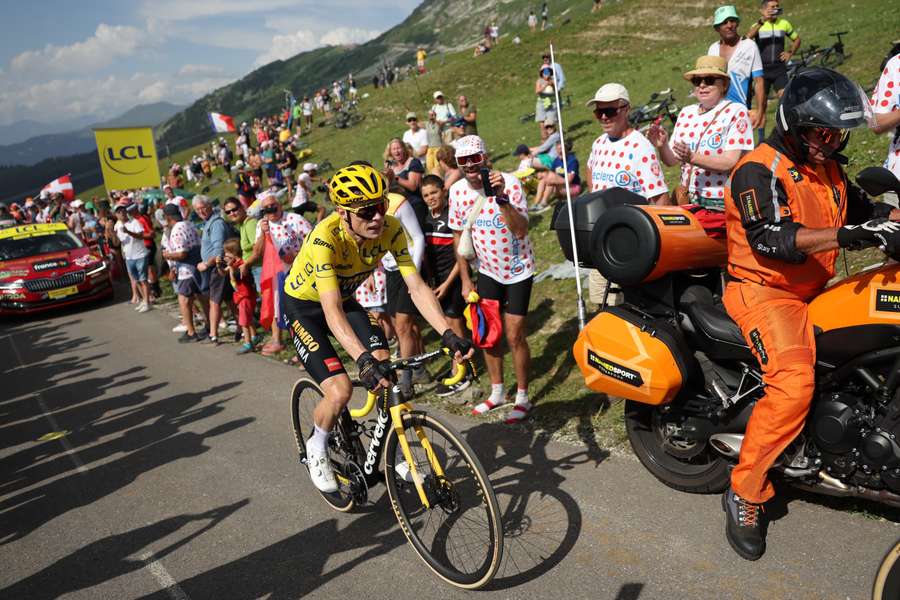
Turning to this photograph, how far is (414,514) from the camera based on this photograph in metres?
3.98

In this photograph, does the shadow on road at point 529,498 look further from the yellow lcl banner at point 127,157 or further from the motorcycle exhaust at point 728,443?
the yellow lcl banner at point 127,157

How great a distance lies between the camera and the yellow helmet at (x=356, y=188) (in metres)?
3.95

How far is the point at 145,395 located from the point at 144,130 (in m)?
11.8

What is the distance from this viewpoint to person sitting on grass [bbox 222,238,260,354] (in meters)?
9.72

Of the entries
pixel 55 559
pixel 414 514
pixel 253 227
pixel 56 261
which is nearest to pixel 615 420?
pixel 414 514

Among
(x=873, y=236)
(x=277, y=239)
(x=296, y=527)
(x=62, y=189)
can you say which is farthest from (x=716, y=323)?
(x=62, y=189)

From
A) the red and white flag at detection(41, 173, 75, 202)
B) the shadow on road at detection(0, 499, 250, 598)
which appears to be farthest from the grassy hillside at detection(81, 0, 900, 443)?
the red and white flag at detection(41, 173, 75, 202)

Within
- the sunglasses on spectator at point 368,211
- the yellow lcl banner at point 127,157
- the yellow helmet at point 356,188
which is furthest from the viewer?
the yellow lcl banner at point 127,157

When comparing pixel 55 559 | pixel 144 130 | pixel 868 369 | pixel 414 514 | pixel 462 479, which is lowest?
pixel 55 559

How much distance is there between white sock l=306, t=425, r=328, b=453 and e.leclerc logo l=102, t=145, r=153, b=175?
16.2 m

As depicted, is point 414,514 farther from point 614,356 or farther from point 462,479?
point 614,356

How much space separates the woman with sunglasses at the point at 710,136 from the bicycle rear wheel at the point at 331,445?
10.8ft

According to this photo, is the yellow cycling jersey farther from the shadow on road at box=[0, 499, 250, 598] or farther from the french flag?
the french flag

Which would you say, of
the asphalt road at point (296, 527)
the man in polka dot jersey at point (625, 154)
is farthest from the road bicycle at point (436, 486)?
the man in polka dot jersey at point (625, 154)
